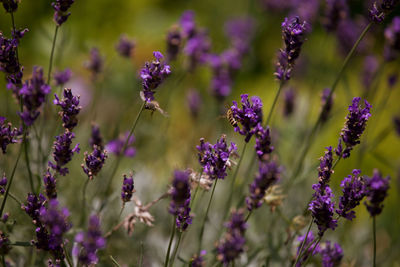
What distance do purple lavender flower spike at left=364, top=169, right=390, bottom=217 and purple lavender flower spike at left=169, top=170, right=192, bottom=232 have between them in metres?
0.49

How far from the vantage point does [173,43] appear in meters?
2.14

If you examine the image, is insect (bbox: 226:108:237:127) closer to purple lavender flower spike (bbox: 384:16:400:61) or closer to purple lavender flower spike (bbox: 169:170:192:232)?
purple lavender flower spike (bbox: 169:170:192:232)

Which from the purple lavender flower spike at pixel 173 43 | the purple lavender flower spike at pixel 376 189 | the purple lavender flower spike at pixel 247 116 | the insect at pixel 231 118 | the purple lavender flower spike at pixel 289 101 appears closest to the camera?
the purple lavender flower spike at pixel 376 189

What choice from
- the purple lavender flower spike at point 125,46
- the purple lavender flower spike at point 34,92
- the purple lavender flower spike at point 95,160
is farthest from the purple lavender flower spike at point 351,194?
the purple lavender flower spike at point 125,46

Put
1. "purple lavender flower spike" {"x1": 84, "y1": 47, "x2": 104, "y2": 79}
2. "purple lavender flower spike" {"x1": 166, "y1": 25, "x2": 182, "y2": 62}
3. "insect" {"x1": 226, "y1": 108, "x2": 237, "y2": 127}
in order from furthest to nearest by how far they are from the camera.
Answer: "purple lavender flower spike" {"x1": 84, "y1": 47, "x2": 104, "y2": 79} < "purple lavender flower spike" {"x1": 166, "y1": 25, "x2": 182, "y2": 62} < "insect" {"x1": 226, "y1": 108, "x2": 237, "y2": 127}

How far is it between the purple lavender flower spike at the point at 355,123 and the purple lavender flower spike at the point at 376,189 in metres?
0.12

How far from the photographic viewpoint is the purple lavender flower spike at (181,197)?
1.04m

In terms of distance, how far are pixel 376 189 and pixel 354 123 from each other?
0.67ft

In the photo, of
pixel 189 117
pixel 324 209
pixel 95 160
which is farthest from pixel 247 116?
pixel 189 117

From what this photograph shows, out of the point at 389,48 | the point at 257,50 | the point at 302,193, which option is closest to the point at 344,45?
the point at 389,48

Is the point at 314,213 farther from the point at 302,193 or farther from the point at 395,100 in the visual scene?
the point at 395,100

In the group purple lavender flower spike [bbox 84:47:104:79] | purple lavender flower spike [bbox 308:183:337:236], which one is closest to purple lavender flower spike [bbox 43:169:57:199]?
purple lavender flower spike [bbox 308:183:337:236]

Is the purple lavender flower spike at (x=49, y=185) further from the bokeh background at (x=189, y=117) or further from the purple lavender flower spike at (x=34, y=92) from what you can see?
the bokeh background at (x=189, y=117)

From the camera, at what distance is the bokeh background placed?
85.2 inches
